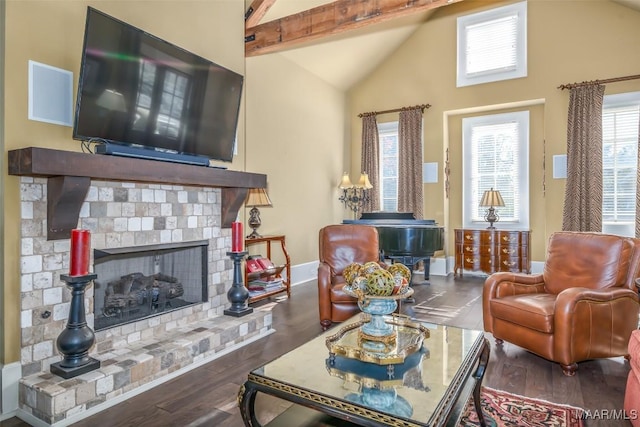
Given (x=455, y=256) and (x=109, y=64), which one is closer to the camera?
(x=109, y=64)

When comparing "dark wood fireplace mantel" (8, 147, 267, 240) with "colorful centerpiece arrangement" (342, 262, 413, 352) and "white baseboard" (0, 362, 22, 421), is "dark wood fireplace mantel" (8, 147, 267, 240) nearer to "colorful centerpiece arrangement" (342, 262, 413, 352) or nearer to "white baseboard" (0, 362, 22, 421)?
"white baseboard" (0, 362, 22, 421)

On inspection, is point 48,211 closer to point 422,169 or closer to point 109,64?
point 109,64

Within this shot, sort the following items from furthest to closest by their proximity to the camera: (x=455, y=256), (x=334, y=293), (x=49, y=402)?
(x=455, y=256) → (x=334, y=293) → (x=49, y=402)

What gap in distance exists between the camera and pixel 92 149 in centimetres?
266

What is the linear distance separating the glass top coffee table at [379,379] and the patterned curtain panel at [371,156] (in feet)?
16.1

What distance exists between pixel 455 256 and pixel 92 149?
209 inches

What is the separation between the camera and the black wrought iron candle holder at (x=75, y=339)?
2189 mm

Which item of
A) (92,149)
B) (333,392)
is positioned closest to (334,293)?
(333,392)

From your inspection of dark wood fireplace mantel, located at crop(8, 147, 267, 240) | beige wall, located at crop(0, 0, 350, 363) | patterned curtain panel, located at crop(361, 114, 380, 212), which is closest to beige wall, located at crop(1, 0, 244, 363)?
beige wall, located at crop(0, 0, 350, 363)

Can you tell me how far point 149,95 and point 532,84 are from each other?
5516 mm

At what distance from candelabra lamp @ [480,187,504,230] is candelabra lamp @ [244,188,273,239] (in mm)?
3399

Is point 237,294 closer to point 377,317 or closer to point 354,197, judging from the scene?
point 377,317

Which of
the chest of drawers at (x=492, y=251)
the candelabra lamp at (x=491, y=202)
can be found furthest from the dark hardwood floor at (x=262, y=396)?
the candelabra lamp at (x=491, y=202)

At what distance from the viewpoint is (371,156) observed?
6.95m
